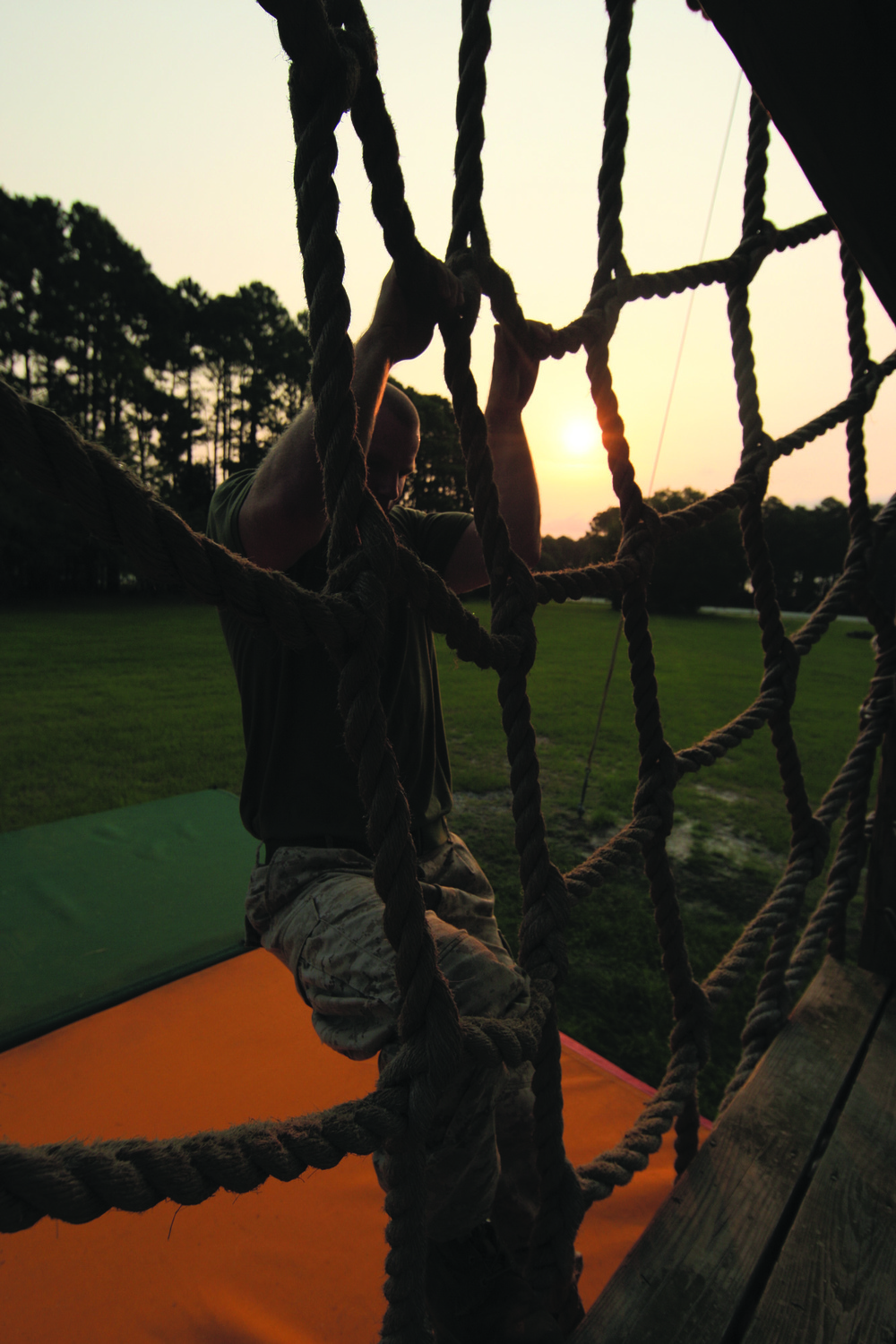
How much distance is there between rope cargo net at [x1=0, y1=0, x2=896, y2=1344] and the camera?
1.39 ft

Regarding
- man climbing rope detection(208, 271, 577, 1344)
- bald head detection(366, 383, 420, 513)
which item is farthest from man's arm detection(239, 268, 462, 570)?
bald head detection(366, 383, 420, 513)

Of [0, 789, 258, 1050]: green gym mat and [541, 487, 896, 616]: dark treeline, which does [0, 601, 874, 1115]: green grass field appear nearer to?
[0, 789, 258, 1050]: green gym mat

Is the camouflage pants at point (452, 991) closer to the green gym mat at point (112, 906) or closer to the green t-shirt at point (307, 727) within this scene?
the green t-shirt at point (307, 727)

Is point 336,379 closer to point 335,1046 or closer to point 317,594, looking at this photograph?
point 317,594

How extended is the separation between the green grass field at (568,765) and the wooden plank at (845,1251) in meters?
0.60

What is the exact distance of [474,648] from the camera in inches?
25.9

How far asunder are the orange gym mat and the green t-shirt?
0.53 metres

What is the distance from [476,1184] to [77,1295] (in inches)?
26.0

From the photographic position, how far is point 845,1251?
81 centimetres

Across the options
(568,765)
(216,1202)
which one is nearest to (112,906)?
(216,1202)

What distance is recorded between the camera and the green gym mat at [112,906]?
1593mm

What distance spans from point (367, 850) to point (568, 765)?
10.8 feet

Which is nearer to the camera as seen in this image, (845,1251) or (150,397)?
(845,1251)

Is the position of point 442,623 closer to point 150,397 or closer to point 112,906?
point 112,906
